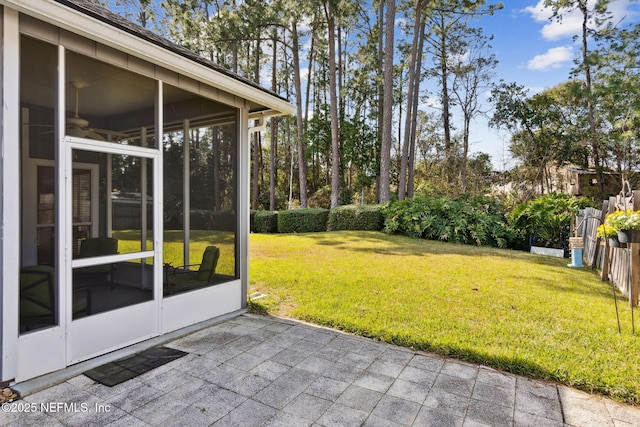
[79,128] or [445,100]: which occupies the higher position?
[445,100]

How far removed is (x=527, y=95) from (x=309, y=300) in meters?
18.2

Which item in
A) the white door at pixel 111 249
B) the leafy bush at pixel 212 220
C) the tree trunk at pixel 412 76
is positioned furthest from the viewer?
the tree trunk at pixel 412 76

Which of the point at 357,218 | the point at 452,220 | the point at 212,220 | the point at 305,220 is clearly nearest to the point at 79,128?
the point at 212,220

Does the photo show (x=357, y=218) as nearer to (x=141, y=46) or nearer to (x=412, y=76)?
(x=412, y=76)

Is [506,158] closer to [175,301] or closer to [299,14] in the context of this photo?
[299,14]

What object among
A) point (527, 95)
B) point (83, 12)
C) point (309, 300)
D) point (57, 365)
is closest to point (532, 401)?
point (309, 300)

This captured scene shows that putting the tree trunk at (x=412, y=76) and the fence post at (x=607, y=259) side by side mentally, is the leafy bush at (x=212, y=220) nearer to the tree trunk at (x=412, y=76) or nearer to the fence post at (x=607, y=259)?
the fence post at (x=607, y=259)

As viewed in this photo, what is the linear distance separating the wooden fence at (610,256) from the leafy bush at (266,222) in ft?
34.0

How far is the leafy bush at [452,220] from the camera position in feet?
32.9

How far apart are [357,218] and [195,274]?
9.22 meters

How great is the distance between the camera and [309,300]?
4.84 metres

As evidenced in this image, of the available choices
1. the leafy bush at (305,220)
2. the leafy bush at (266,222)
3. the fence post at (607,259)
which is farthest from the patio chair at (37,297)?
the leafy bush at (266,222)

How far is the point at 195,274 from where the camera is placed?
388 cm

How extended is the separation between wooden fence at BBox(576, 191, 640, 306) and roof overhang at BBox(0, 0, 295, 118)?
463 centimetres
